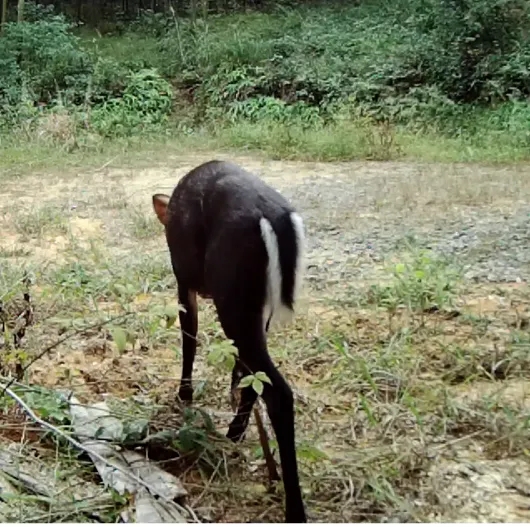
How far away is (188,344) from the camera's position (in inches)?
77.3

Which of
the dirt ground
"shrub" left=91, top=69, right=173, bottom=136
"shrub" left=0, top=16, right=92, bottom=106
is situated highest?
"shrub" left=0, top=16, right=92, bottom=106

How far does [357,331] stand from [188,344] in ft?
1.53

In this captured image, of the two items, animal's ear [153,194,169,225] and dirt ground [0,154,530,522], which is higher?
animal's ear [153,194,169,225]

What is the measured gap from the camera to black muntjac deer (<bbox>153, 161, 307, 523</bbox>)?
1527 millimetres

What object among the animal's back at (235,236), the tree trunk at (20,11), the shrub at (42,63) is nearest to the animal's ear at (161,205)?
the animal's back at (235,236)

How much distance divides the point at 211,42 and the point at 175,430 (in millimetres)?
4228

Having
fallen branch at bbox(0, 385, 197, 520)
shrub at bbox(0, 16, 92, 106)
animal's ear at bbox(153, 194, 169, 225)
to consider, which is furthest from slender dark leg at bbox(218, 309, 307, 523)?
shrub at bbox(0, 16, 92, 106)

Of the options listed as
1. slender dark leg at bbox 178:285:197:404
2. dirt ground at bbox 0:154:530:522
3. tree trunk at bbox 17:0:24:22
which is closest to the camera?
dirt ground at bbox 0:154:530:522

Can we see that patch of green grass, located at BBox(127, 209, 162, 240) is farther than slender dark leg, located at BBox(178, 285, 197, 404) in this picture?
Yes

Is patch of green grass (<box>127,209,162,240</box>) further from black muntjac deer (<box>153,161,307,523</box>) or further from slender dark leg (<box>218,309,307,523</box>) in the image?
slender dark leg (<box>218,309,307,523</box>)

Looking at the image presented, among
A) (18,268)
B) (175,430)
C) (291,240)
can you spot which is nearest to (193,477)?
(175,430)

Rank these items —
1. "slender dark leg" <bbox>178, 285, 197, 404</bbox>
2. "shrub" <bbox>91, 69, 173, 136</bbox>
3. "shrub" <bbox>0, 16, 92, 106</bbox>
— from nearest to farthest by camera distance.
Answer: "slender dark leg" <bbox>178, 285, 197, 404</bbox>, "shrub" <bbox>91, 69, 173, 136</bbox>, "shrub" <bbox>0, 16, 92, 106</bbox>

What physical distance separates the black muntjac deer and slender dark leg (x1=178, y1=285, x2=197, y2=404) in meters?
0.12

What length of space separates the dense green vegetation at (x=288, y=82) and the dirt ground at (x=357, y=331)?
2.10 feet
